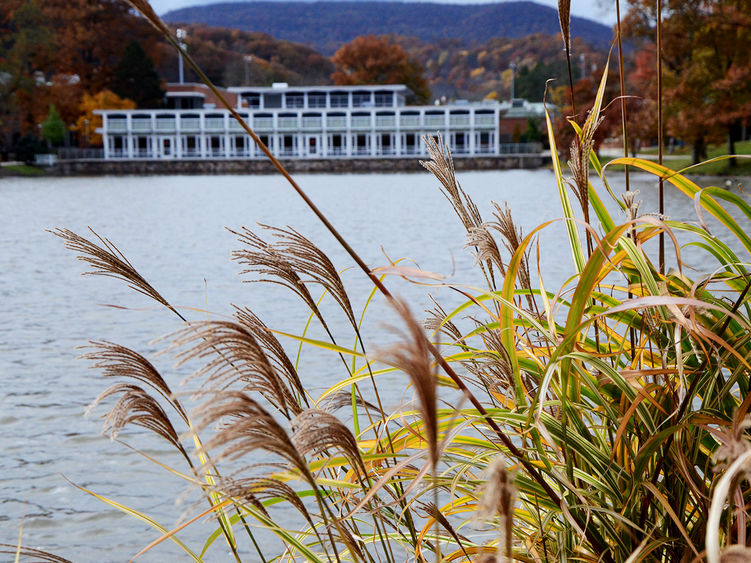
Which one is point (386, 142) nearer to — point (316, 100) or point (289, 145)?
point (289, 145)

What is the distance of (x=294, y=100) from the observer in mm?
63375

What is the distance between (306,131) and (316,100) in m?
5.06

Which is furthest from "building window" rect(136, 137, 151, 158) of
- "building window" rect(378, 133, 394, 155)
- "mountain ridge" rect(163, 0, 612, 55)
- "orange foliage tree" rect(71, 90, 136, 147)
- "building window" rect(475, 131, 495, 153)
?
"mountain ridge" rect(163, 0, 612, 55)

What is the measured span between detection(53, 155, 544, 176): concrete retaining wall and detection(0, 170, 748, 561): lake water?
31091mm

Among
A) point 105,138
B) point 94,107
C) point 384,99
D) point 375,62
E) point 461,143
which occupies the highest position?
point 375,62

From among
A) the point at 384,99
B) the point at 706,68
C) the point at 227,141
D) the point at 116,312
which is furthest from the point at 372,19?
the point at 116,312

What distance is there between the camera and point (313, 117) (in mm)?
58812

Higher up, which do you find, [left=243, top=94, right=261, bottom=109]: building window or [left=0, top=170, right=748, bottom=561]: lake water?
[left=243, top=94, right=261, bottom=109]: building window

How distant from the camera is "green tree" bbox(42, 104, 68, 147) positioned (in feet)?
172

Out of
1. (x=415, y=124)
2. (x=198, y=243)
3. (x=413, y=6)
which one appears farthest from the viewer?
(x=413, y=6)

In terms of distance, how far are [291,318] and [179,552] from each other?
4527mm

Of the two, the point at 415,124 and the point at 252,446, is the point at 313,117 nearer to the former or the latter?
the point at 415,124

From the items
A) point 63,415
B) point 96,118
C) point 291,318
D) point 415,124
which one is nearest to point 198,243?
point 291,318

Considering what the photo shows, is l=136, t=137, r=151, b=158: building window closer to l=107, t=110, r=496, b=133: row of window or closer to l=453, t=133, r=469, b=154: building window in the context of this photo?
l=107, t=110, r=496, b=133: row of window
